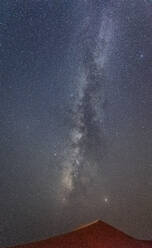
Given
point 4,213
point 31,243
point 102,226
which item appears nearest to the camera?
point 31,243

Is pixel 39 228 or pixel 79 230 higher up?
pixel 39 228

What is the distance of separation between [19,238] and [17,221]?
3881 mm

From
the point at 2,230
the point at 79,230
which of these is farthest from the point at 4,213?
the point at 79,230

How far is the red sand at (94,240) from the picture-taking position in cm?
751

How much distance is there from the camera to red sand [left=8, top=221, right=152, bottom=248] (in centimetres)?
751

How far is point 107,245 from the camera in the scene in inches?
296

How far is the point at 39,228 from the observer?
136 feet

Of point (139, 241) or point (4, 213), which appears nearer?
point (139, 241)

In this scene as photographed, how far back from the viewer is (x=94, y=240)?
7680 millimetres

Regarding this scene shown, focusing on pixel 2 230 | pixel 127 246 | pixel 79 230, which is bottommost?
pixel 127 246

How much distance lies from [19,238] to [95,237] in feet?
119

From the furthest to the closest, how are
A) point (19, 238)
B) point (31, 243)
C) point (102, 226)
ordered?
point (19, 238), point (102, 226), point (31, 243)

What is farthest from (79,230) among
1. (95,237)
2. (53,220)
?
(53,220)

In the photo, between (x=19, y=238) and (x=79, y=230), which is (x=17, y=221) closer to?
(x=19, y=238)
